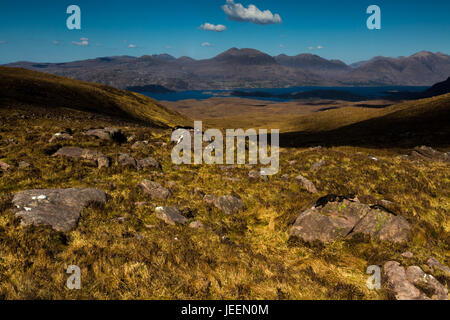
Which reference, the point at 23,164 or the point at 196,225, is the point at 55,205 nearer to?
the point at 196,225

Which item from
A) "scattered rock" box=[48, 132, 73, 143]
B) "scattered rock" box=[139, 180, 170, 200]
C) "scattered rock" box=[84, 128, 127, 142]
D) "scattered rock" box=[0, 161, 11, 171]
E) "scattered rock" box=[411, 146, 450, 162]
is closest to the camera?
"scattered rock" box=[139, 180, 170, 200]

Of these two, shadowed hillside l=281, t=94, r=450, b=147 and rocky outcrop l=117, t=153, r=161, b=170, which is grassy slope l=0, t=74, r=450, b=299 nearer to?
rocky outcrop l=117, t=153, r=161, b=170

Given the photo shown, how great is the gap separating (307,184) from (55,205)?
13306 millimetres

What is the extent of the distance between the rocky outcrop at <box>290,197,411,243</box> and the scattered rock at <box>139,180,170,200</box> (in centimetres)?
673

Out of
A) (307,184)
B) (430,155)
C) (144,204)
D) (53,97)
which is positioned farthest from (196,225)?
(53,97)

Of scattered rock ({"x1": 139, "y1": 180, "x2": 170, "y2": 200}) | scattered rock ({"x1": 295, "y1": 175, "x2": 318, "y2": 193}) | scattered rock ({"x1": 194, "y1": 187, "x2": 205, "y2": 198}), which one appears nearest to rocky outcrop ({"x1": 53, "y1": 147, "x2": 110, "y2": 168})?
scattered rock ({"x1": 139, "y1": 180, "x2": 170, "y2": 200})

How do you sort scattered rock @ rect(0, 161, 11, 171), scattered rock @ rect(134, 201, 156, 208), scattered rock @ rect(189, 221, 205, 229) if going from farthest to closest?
scattered rock @ rect(0, 161, 11, 171) < scattered rock @ rect(134, 201, 156, 208) < scattered rock @ rect(189, 221, 205, 229)

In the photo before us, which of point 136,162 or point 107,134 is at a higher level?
point 107,134

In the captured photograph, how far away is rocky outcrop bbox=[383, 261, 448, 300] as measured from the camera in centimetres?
627

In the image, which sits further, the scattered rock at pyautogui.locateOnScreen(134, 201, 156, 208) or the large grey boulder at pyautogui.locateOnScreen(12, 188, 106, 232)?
the scattered rock at pyautogui.locateOnScreen(134, 201, 156, 208)

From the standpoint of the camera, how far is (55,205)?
9703 millimetres

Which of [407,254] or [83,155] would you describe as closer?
[407,254]

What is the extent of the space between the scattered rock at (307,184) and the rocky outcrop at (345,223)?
4267 millimetres
